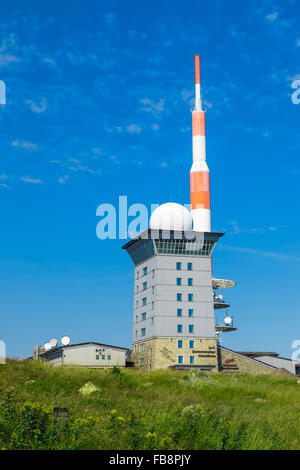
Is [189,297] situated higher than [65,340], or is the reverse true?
[189,297]

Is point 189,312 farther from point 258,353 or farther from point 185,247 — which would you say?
point 258,353

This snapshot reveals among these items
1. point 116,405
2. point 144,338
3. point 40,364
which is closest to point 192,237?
point 144,338

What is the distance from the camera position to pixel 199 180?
71688 millimetres

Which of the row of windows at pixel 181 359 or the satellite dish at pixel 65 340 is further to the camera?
the satellite dish at pixel 65 340

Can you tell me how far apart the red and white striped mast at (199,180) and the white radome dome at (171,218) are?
12.9 ft

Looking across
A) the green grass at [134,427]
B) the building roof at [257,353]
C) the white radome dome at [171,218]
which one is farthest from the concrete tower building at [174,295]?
the green grass at [134,427]

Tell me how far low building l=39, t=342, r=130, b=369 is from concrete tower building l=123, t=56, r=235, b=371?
365cm

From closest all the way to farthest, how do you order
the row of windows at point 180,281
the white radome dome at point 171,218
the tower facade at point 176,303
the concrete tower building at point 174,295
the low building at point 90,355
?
the low building at point 90,355, the tower facade at point 176,303, the concrete tower building at point 174,295, the row of windows at point 180,281, the white radome dome at point 171,218

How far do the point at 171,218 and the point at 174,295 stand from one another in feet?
32.5

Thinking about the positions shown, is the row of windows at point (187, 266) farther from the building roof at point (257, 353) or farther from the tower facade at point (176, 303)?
the building roof at point (257, 353)

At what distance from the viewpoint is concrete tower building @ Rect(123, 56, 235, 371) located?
6253 centimetres

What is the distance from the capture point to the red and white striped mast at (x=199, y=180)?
70.7m

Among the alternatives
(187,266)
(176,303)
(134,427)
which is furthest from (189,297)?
(134,427)
